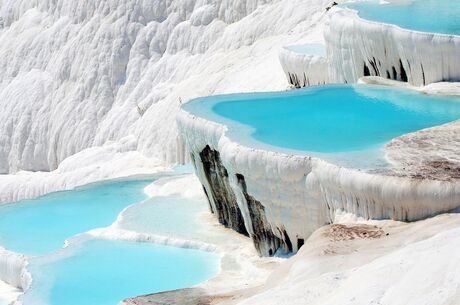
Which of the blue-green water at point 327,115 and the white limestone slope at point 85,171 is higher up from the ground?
the blue-green water at point 327,115

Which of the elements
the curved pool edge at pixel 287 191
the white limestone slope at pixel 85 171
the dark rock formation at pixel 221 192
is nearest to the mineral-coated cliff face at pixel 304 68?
the white limestone slope at pixel 85 171

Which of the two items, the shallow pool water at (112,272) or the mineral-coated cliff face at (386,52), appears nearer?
the shallow pool water at (112,272)

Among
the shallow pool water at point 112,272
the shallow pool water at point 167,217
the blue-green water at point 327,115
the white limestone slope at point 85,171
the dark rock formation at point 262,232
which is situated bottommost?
the white limestone slope at point 85,171

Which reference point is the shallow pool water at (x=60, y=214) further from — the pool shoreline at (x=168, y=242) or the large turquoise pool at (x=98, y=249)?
the pool shoreline at (x=168, y=242)

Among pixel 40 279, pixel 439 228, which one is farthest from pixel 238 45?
pixel 439 228

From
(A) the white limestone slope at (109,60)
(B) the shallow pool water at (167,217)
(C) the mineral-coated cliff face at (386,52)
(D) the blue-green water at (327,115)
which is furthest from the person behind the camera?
(A) the white limestone slope at (109,60)

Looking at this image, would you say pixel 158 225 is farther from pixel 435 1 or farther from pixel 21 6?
pixel 21 6

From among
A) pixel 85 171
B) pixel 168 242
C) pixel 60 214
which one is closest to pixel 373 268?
pixel 168 242
